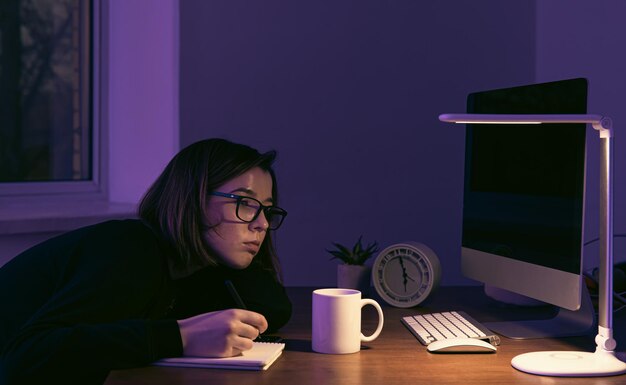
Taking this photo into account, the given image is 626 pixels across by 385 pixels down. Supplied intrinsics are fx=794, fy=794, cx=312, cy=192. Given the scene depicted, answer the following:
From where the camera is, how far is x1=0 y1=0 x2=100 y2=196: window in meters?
2.71

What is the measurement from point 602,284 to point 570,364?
0.15 meters

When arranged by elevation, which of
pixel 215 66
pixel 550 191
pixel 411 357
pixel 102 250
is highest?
pixel 215 66

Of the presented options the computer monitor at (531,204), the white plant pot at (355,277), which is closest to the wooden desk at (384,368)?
the computer monitor at (531,204)

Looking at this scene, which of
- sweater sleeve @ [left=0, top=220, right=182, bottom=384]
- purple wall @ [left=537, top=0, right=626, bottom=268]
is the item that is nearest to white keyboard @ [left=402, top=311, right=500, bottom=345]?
sweater sleeve @ [left=0, top=220, right=182, bottom=384]

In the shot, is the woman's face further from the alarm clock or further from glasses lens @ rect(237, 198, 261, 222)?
the alarm clock

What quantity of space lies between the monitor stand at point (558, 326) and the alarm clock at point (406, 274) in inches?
10.3

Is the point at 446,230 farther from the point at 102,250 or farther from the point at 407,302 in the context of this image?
the point at 102,250

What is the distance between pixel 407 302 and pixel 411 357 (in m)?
0.55

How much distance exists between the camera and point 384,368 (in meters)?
1.33

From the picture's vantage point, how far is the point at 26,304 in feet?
5.16

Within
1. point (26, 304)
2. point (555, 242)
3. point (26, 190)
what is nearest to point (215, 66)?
point (26, 190)

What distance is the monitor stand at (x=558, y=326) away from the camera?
1.59 m

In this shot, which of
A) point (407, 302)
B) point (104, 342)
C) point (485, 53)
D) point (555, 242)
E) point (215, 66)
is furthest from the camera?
point (485, 53)

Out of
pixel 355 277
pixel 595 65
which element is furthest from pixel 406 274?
pixel 595 65
